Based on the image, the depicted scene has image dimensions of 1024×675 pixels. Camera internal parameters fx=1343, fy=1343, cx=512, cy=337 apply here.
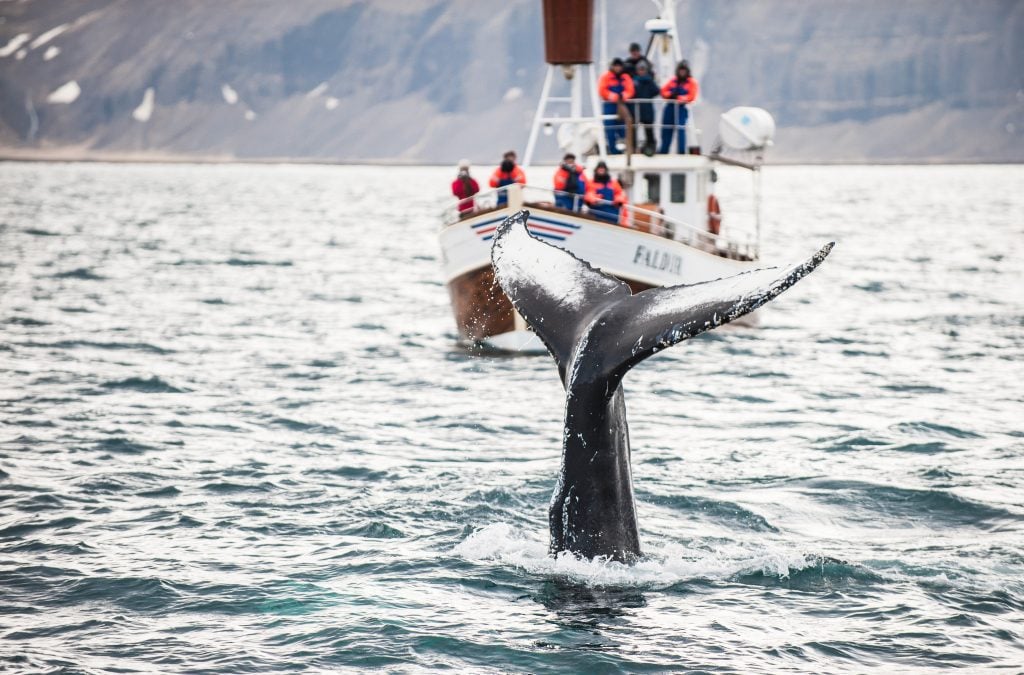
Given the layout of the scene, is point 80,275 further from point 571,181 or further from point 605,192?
point 605,192

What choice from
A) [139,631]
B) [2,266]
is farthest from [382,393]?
[2,266]

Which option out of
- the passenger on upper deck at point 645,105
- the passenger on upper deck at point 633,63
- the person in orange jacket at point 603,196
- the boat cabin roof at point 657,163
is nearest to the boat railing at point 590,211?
the person in orange jacket at point 603,196

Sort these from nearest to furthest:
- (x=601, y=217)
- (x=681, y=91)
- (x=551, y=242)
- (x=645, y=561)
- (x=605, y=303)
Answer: (x=605, y=303) < (x=645, y=561) < (x=551, y=242) < (x=601, y=217) < (x=681, y=91)

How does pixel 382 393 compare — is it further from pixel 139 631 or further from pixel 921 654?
pixel 921 654

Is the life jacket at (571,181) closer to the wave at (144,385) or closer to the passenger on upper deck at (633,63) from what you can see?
the passenger on upper deck at (633,63)

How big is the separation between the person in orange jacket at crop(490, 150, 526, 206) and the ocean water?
2.74 meters

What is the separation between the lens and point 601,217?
22.6m

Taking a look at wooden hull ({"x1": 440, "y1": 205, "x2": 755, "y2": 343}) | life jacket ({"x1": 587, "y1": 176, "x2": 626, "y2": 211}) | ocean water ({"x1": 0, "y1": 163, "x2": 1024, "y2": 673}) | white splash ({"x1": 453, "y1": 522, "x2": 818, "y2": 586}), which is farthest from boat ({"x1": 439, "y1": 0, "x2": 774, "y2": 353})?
white splash ({"x1": 453, "y1": 522, "x2": 818, "y2": 586})

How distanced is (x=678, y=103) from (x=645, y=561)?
17.2m

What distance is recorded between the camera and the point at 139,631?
928 centimetres

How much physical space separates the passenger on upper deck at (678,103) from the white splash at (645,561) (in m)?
15.4

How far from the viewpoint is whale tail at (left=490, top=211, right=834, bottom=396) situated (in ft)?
24.0

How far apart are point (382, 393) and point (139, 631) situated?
995 cm

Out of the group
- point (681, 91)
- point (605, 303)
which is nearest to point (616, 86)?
point (681, 91)
